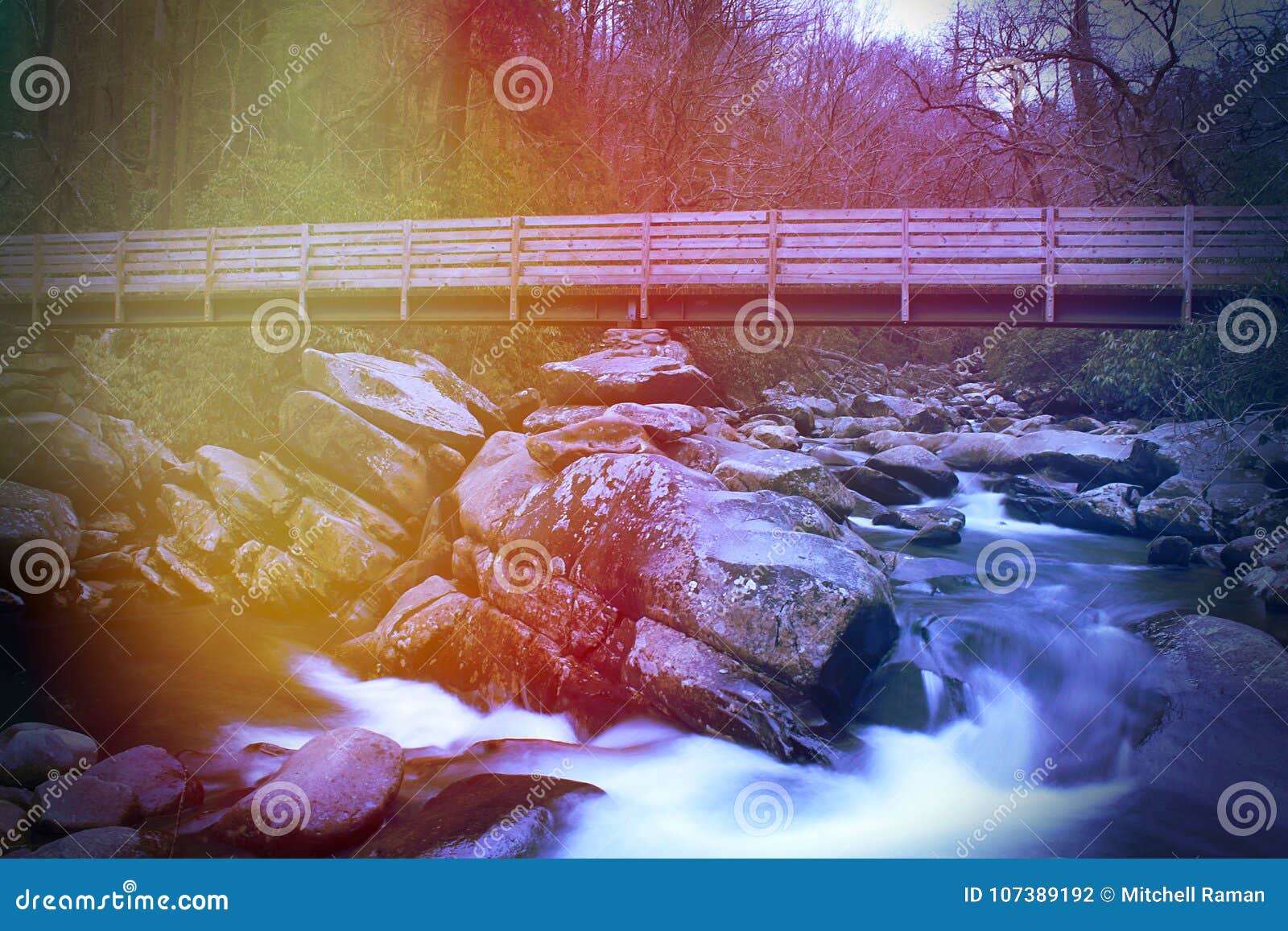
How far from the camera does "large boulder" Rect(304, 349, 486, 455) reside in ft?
18.6

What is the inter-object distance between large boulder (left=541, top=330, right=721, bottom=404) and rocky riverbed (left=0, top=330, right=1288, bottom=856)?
0.09 ft

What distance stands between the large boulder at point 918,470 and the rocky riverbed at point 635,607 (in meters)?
0.03

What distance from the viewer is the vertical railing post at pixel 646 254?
6.04 metres

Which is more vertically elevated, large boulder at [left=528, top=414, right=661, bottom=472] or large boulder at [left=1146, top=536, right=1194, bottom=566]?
large boulder at [left=528, top=414, right=661, bottom=472]

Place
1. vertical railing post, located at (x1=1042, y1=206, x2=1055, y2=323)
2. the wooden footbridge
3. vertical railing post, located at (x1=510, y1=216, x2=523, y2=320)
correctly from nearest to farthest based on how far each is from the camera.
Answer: the wooden footbridge < vertical railing post, located at (x1=1042, y1=206, x2=1055, y2=323) < vertical railing post, located at (x1=510, y1=216, x2=523, y2=320)

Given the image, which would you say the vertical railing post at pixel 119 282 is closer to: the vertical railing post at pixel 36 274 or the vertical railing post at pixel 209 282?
the vertical railing post at pixel 209 282

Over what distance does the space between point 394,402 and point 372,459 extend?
42 centimetres

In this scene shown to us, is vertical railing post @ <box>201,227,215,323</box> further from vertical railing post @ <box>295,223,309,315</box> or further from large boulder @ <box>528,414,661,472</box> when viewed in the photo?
large boulder @ <box>528,414,661,472</box>

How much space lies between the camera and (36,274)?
5.65 metres

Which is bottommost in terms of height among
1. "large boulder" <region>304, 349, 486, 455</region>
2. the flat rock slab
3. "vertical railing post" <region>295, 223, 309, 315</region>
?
the flat rock slab

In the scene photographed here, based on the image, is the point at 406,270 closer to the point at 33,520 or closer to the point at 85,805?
the point at 33,520

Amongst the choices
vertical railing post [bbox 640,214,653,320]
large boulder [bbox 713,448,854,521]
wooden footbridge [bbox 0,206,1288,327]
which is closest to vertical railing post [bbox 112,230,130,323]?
wooden footbridge [bbox 0,206,1288,327]

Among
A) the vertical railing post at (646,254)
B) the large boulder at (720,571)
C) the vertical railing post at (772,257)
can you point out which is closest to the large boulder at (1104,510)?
the large boulder at (720,571)
